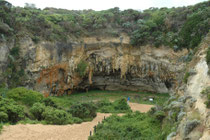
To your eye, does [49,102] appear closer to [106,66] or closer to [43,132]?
[43,132]

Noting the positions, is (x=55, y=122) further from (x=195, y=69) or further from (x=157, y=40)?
(x=157, y=40)

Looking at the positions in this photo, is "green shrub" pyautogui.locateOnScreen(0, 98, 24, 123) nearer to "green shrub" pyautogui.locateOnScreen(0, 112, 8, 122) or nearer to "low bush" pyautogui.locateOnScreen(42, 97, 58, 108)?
"green shrub" pyautogui.locateOnScreen(0, 112, 8, 122)

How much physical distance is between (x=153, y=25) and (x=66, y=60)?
13.1 meters

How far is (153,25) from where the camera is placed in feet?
102

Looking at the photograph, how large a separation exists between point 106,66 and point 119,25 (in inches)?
270

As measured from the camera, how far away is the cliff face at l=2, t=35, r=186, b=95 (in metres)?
27.8

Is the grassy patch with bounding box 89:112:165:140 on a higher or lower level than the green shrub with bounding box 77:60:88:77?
lower

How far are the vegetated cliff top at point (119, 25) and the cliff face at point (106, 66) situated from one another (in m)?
1.24

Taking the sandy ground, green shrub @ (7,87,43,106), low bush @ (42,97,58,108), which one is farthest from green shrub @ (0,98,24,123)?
low bush @ (42,97,58,108)

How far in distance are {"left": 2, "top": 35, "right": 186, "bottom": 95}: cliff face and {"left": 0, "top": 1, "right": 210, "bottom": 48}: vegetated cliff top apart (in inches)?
48.8

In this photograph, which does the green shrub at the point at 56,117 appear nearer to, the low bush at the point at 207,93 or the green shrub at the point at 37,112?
the green shrub at the point at 37,112

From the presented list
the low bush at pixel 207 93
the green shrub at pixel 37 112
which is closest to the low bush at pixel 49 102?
the green shrub at pixel 37 112

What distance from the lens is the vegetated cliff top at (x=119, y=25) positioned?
26217 mm

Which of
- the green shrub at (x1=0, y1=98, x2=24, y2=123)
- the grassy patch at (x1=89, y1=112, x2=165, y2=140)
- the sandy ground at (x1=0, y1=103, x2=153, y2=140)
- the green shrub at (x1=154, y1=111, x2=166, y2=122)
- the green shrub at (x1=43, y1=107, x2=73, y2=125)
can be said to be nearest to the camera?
the grassy patch at (x1=89, y1=112, x2=165, y2=140)
